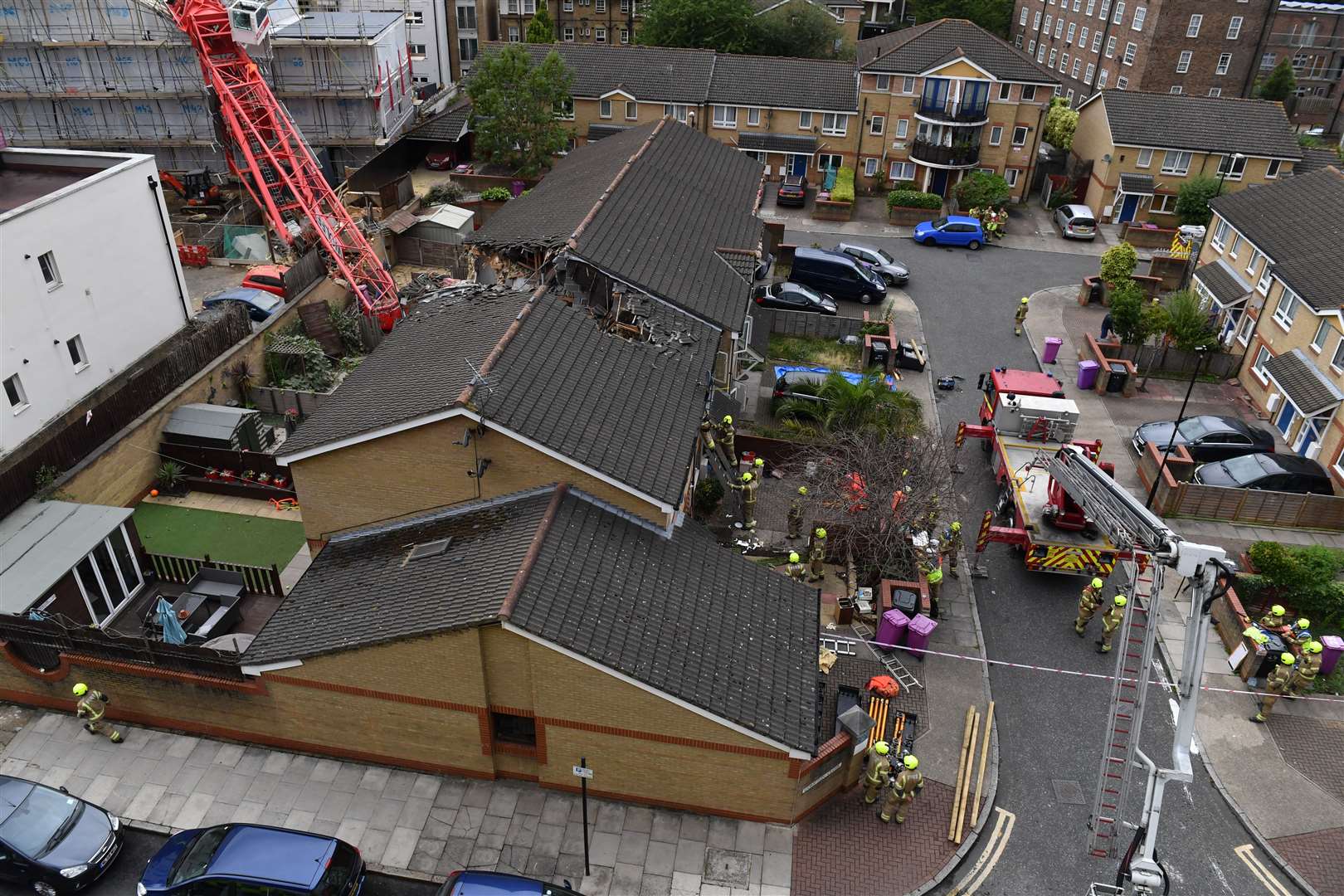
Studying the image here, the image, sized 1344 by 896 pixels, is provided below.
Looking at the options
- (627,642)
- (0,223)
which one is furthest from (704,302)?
(0,223)

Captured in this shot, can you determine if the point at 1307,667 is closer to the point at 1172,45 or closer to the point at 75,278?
the point at 75,278

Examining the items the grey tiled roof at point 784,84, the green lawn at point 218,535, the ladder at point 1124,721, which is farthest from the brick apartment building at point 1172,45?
the green lawn at point 218,535

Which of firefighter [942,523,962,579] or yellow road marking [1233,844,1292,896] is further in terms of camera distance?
firefighter [942,523,962,579]

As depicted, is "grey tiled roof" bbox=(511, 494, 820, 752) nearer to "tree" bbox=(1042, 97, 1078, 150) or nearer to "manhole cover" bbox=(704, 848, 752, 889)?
"manhole cover" bbox=(704, 848, 752, 889)

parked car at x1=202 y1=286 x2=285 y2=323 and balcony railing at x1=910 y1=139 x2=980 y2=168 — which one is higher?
balcony railing at x1=910 y1=139 x2=980 y2=168

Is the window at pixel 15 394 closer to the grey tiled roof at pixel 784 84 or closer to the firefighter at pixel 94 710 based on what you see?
the firefighter at pixel 94 710

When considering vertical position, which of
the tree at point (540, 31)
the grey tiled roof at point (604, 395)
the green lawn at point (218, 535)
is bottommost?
the green lawn at point (218, 535)

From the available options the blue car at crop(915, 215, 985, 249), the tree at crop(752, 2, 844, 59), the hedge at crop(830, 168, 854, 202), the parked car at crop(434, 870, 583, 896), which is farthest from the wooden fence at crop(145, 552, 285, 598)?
the tree at crop(752, 2, 844, 59)

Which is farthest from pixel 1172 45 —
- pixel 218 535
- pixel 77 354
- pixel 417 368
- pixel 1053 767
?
pixel 77 354
